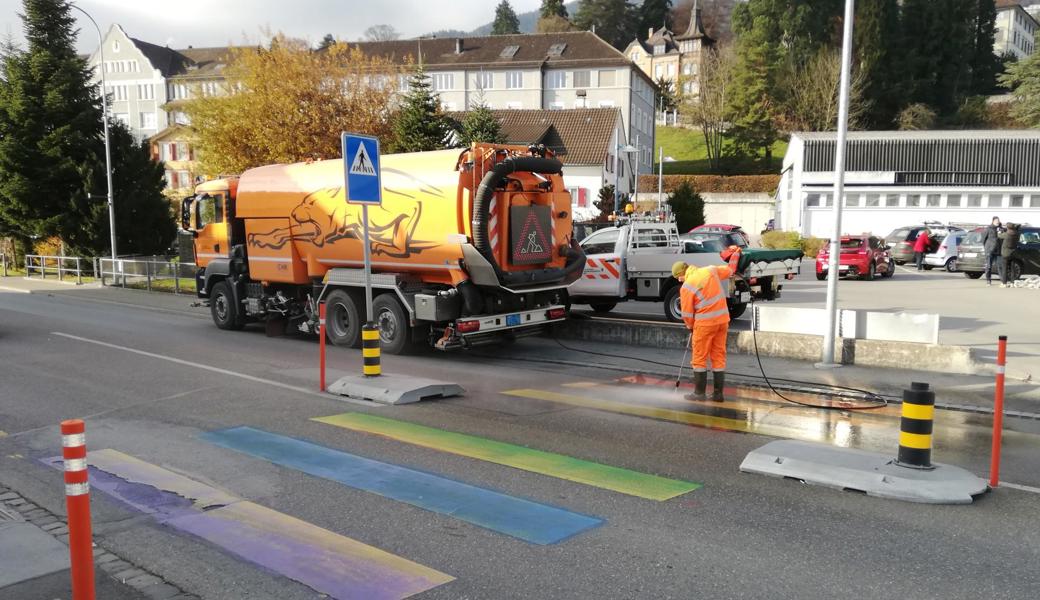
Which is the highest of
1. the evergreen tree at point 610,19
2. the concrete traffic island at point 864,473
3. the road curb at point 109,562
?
the evergreen tree at point 610,19

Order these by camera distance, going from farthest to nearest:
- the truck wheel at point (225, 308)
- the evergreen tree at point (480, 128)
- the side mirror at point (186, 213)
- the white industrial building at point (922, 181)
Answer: the white industrial building at point (922, 181) < the evergreen tree at point (480, 128) < the side mirror at point (186, 213) < the truck wheel at point (225, 308)

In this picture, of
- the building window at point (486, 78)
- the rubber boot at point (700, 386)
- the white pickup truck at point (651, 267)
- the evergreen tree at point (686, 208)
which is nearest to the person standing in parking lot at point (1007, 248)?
the white pickup truck at point (651, 267)

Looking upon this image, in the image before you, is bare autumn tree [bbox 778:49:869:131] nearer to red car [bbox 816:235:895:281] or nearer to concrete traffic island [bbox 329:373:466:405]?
red car [bbox 816:235:895:281]

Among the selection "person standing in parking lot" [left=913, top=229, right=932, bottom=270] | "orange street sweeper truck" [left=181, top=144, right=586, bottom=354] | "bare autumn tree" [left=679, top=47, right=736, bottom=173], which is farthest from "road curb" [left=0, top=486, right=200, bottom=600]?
"bare autumn tree" [left=679, top=47, right=736, bottom=173]

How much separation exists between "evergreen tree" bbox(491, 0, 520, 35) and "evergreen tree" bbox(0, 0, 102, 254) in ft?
344

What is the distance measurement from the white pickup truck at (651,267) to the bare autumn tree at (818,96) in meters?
52.7

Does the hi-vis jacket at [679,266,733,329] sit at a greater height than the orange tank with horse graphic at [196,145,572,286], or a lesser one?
lesser

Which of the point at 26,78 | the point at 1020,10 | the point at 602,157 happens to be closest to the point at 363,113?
the point at 26,78

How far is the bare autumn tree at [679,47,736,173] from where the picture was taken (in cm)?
7744

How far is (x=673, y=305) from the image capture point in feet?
52.6

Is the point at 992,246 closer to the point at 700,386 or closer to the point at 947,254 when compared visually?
the point at 947,254

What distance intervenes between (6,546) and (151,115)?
9707cm

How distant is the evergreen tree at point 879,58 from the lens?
71875 mm

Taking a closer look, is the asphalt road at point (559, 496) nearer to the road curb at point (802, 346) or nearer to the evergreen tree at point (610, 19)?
the road curb at point (802, 346)
